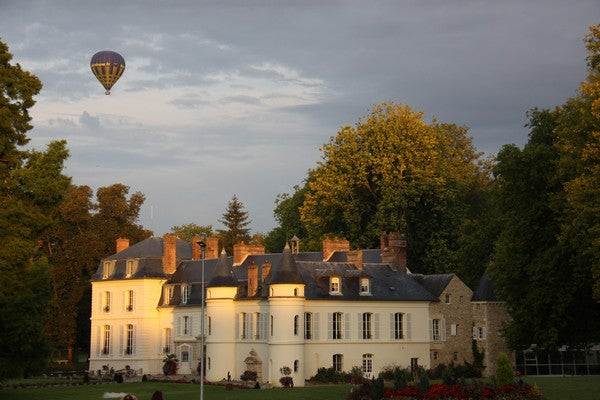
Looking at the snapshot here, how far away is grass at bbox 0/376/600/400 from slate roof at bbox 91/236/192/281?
12900mm

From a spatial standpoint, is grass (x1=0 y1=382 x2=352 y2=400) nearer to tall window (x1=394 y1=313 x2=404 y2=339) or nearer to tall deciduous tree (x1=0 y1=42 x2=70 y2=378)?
tall deciduous tree (x1=0 y1=42 x2=70 y2=378)

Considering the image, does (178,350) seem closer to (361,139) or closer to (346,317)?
(346,317)

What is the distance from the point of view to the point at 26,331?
1435 inches

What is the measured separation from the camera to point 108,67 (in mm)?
62562

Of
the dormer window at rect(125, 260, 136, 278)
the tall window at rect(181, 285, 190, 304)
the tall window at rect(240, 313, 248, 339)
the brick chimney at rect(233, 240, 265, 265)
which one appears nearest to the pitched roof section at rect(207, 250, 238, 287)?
the tall window at rect(240, 313, 248, 339)

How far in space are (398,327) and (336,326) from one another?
4.12 metres

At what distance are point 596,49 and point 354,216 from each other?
101 ft

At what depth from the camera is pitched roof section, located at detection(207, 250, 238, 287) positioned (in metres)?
58.0

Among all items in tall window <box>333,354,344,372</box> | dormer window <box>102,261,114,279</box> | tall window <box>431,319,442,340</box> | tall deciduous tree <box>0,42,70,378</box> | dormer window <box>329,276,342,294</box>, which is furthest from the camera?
dormer window <box>102,261,114,279</box>

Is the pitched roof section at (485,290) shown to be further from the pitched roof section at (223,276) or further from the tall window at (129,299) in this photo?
the tall window at (129,299)

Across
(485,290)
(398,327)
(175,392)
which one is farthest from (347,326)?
(175,392)

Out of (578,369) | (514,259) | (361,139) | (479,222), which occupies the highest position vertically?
(361,139)

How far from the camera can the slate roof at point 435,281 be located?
200 feet

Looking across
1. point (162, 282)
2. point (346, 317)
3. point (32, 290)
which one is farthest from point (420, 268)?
point (32, 290)
